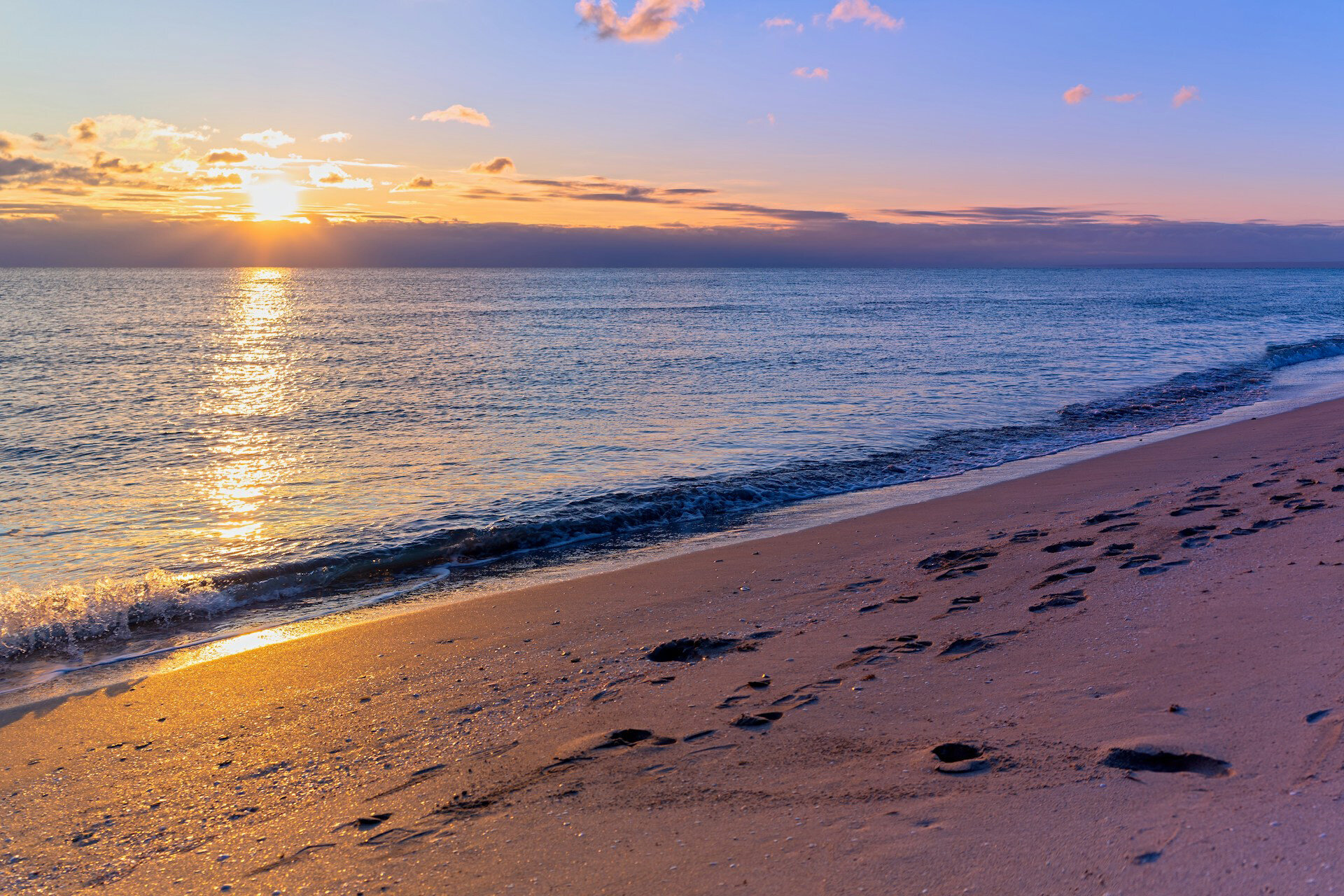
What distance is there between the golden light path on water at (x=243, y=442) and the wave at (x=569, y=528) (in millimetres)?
1204

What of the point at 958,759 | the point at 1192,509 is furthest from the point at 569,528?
the point at 958,759

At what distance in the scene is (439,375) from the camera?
29766 millimetres

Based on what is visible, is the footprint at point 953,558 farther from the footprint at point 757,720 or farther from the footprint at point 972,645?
the footprint at point 757,720

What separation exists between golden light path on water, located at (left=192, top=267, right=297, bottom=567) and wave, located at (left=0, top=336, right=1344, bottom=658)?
1204 mm

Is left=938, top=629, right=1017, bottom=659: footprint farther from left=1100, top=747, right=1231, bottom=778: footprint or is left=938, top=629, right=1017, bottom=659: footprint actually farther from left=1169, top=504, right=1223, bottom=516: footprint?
left=1169, top=504, right=1223, bottom=516: footprint

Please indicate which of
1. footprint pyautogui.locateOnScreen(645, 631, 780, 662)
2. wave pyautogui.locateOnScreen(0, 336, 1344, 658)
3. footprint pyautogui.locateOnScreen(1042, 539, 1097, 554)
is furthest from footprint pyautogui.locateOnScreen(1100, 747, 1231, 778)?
wave pyautogui.locateOnScreen(0, 336, 1344, 658)

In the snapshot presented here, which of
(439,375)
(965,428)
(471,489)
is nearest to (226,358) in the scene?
(439,375)

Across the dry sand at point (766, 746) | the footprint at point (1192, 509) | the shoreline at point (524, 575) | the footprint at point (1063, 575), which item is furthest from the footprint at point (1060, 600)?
the shoreline at point (524, 575)

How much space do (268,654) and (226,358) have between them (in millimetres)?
35311

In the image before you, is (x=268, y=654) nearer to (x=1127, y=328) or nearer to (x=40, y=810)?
(x=40, y=810)

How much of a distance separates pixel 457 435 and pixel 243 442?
171 inches

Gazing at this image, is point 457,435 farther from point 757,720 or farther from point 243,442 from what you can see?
point 757,720

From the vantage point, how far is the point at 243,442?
57.4ft

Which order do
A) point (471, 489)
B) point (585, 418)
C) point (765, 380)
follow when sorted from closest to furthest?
point (471, 489)
point (585, 418)
point (765, 380)
